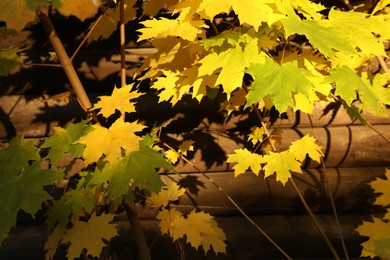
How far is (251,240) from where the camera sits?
2414 mm

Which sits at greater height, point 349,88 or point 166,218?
point 349,88

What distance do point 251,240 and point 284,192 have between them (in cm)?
38

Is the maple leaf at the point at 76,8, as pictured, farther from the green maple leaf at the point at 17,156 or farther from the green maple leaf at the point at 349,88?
the green maple leaf at the point at 349,88

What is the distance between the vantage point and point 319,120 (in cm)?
241

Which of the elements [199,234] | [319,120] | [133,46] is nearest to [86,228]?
[199,234]

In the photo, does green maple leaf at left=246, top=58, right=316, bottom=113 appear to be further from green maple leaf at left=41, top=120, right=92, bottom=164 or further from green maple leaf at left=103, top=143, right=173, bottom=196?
green maple leaf at left=41, top=120, right=92, bottom=164

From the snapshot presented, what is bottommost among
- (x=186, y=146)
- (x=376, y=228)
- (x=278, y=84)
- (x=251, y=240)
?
(x=251, y=240)

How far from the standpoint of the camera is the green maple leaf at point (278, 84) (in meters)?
1.20

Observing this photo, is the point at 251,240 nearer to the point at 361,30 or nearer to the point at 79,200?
the point at 79,200

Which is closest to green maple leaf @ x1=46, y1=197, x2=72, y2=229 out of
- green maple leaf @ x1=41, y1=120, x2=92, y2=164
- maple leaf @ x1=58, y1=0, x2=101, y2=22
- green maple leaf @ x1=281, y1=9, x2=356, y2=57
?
green maple leaf @ x1=41, y1=120, x2=92, y2=164

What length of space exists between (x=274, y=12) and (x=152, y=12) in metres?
0.65

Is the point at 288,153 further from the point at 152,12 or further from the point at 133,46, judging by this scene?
the point at 133,46

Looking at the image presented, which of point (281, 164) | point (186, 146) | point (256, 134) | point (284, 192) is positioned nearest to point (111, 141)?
point (281, 164)

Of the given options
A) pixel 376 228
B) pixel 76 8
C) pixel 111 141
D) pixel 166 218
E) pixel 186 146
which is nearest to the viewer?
pixel 111 141
